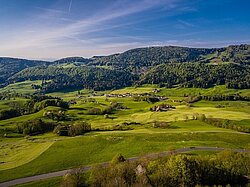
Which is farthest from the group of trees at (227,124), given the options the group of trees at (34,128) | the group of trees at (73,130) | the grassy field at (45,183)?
the grassy field at (45,183)

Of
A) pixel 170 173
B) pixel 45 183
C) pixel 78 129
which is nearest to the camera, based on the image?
pixel 170 173

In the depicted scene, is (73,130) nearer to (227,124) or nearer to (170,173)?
(227,124)

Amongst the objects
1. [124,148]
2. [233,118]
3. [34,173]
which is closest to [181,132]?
[124,148]

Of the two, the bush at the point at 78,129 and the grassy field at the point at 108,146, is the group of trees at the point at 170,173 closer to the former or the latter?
the grassy field at the point at 108,146

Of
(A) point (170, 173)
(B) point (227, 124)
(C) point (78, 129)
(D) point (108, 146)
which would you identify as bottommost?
(D) point (108, 146)

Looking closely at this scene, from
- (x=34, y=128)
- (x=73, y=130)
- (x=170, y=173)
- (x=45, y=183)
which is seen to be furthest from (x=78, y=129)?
(x=170, y=173)

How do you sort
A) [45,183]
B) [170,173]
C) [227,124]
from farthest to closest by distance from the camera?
1. [227,124]
2. [45,183]
3. [170,173]

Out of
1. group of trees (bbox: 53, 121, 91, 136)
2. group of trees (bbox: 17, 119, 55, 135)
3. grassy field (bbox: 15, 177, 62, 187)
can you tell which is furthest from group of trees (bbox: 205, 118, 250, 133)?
grassy field (bbox: 15, 177, 62, 187)

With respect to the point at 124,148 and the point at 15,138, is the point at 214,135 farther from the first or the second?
the point at 15,138
